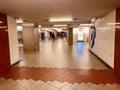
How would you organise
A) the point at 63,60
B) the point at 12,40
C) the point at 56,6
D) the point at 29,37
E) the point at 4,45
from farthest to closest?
1. the point at 29,37
2. the point at 63,60
3. the point at 12,40
4. the point at 4,45
5. the point at 56,6

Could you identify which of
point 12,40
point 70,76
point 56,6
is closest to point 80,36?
point 12,40

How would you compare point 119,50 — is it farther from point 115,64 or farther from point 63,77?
point 63,77

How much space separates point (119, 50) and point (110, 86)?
1302 mm

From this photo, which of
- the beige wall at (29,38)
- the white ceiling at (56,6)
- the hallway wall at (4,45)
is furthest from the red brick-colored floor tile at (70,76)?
the beige wall at (29,38)

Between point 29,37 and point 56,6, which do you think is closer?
point 56,6

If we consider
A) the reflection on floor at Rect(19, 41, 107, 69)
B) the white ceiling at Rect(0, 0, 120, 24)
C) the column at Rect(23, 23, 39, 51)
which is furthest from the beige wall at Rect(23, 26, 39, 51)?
the white ceiling at Rect(0, 0, 120, 24)

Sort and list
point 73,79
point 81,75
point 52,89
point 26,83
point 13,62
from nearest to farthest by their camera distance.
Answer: point 52,89 → point 26,83 → point 73,79 → point 81,75 → point 13,62

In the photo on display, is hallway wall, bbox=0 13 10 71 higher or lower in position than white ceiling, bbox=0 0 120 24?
lower

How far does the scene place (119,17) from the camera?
3762mm

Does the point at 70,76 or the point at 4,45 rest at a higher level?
the point at 4,45

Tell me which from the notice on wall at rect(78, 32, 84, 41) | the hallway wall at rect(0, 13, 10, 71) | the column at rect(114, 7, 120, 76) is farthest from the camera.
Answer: the notice on wall at rect(78, 32, 84, 41)

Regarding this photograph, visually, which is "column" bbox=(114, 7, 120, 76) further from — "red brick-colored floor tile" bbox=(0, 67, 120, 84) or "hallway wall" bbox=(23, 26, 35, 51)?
"hallway wall" bbox=(23, 26, 35, 51)

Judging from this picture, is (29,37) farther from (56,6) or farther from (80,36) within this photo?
(80,36)

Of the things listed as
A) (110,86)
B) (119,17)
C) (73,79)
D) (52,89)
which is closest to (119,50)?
(119,17)
